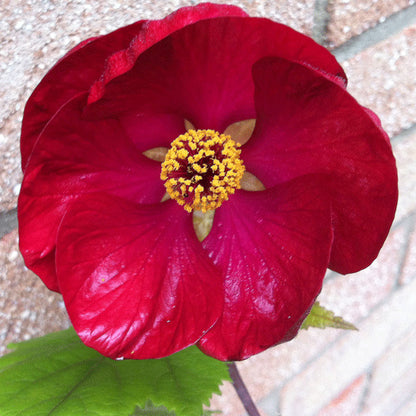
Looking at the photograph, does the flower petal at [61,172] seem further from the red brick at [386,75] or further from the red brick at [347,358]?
the red brick at [347,358]

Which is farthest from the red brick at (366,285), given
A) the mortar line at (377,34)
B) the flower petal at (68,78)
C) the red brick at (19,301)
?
the flower petal at (68,78)

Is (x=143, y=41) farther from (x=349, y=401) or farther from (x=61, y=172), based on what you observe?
(x=349, y=401)

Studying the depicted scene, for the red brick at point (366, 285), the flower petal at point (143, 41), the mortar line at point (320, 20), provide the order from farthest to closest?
1. the red brick at point (366, 285)
2. the mortar line at point (320, 20)
3. the flower petal at point (143, 41)

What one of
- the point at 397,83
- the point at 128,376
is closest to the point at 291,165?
the point at 128,376

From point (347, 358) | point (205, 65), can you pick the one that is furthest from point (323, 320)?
point (347, 358)

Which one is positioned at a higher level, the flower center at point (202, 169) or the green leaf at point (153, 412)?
the flower center at point (202, 169)

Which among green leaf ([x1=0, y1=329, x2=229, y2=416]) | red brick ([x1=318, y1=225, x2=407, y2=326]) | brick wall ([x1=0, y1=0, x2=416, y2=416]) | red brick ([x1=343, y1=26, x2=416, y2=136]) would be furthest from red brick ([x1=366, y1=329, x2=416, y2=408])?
green leaf ([x1=0, y1=329, x2=229, y2=416])

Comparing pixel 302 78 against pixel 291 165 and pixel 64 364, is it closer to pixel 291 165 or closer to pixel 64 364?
pixel 291 165
